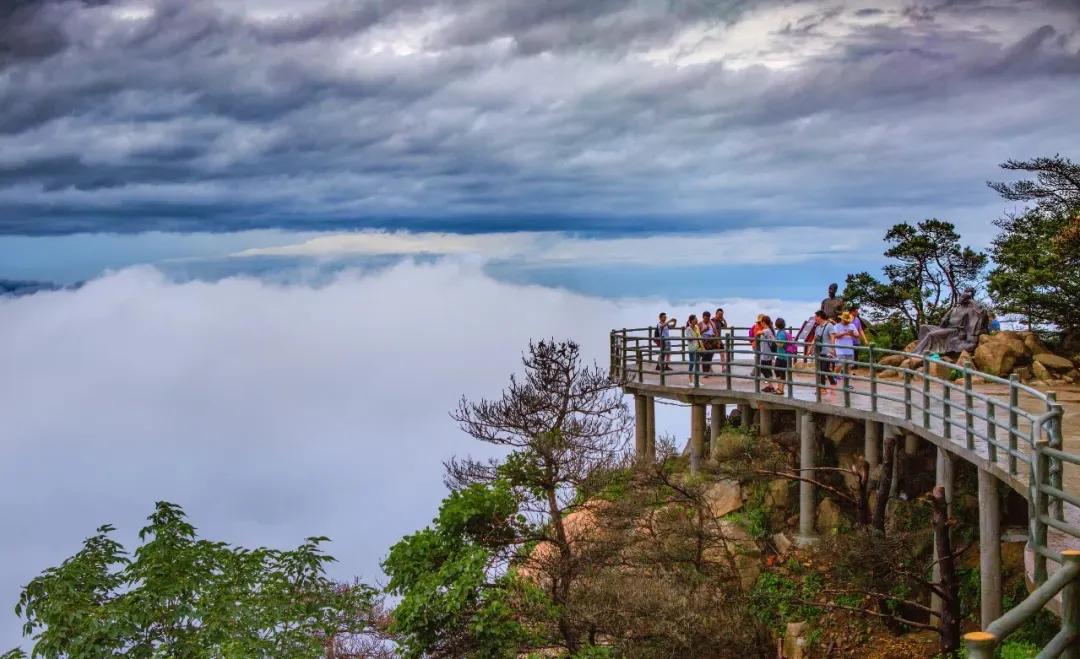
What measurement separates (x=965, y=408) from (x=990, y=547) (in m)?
2.49

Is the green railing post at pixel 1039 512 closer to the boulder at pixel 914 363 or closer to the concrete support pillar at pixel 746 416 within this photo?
the boulder at pixel 914 363

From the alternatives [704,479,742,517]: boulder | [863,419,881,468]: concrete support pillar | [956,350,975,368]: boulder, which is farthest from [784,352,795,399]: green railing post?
[956,350,975,368]: boulder

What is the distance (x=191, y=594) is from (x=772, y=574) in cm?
1270

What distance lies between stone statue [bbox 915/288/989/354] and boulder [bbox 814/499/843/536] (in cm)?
639

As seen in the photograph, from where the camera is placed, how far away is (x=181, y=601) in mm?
19203

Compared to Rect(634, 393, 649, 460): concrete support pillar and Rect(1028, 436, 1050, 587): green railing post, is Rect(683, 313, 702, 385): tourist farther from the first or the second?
Rect(1028, 436, 1050, 587): green railing post

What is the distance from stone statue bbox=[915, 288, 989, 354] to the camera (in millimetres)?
28469

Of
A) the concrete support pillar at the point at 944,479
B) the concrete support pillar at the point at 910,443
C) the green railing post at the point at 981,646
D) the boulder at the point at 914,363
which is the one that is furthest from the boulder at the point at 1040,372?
the green railing post at the point at 981,646

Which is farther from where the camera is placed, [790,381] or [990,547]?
[790,381]

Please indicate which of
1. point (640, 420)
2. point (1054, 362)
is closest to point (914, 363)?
point (1054, 362)

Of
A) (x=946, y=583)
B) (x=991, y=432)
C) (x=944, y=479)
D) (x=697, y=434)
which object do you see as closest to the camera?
(x=991, y=432)

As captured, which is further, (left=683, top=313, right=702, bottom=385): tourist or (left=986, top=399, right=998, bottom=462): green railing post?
(left=683, top=313, right=702, bottom=385): tourist

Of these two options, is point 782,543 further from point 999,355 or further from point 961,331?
point 961,331

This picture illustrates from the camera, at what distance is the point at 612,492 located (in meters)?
25.4
